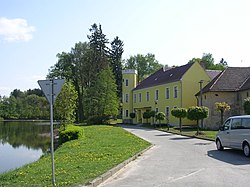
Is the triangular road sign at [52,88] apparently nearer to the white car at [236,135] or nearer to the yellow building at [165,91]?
the white car at [236,135]

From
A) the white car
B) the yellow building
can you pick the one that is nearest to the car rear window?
the white car

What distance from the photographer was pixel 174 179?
10.8m

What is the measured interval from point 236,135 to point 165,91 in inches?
1416

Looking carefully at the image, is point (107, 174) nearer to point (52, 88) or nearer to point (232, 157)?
point (52, 88)

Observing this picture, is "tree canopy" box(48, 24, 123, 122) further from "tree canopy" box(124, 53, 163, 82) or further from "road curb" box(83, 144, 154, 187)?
"road curb" box(83, 144, 154, 187)

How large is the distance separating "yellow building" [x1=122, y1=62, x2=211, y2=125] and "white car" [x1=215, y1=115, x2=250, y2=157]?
29.5 m

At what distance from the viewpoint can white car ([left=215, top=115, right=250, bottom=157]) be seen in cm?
1619

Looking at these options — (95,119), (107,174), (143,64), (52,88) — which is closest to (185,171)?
(107,174)

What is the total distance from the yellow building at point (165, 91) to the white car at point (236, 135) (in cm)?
2948

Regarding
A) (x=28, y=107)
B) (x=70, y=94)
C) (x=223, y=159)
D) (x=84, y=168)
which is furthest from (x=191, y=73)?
(x=28, y=107)

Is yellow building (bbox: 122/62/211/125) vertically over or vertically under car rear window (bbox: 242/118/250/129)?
over

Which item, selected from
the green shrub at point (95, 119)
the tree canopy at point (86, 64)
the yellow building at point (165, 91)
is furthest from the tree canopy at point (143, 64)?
the green shrub at point (95, 119)

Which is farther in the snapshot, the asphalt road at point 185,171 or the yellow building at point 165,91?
the yellow building at point 165,91

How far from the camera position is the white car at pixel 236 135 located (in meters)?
16.2
